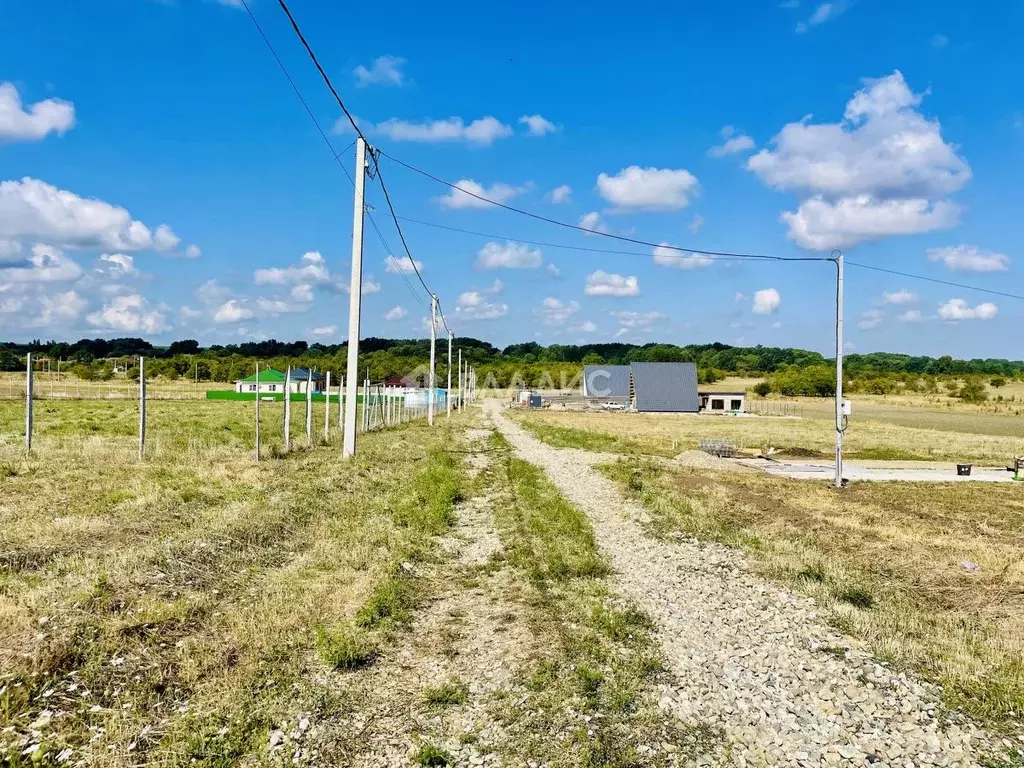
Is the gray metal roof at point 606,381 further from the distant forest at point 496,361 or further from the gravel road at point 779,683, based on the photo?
the gravel road at point 779,683

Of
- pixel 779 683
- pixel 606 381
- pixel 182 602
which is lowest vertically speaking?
Result: pixel 779 683

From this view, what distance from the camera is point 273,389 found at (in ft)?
280

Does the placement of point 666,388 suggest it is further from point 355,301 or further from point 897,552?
point 897,552

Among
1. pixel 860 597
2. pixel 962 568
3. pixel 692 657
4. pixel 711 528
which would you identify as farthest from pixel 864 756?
pixel 711 528

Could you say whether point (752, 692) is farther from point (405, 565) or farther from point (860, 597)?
point (405, 565)

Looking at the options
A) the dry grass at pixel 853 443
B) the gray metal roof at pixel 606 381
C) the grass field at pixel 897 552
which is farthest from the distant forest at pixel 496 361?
the grass field at pixel 897 552

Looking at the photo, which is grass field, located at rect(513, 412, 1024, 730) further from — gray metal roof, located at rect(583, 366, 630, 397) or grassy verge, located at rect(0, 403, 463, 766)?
gray metal roof, located at rect(583, 366, 630, 397)

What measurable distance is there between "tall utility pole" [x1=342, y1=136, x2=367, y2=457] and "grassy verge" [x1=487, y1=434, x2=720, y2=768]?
9.13 meters

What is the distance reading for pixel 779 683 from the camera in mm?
5703

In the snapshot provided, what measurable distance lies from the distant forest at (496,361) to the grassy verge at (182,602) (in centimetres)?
6368

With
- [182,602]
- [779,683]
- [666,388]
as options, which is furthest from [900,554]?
[666,388]

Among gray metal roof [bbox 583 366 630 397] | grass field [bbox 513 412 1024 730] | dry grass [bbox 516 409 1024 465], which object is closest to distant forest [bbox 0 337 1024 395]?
Answer: gray metal roof [bbox 583 366 630 397]

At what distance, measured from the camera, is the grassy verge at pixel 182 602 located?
4410mm

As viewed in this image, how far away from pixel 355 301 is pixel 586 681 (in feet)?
48.5
